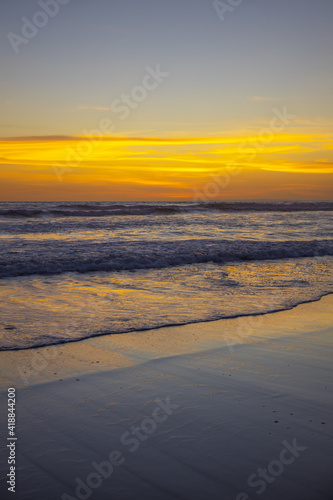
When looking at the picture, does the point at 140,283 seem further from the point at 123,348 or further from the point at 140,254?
the point at 123,348

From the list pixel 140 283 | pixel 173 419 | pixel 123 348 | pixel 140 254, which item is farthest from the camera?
pixel 140 254

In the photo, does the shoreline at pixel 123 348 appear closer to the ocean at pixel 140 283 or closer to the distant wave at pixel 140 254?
the ocean at pixel 140 283

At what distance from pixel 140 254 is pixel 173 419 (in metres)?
11.1

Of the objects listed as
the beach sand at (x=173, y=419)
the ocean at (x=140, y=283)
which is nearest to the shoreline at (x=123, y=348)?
the beach sand at (x=173, y=419)

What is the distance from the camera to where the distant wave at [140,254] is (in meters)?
12.1

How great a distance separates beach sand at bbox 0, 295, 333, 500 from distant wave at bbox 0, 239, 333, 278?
6903mm

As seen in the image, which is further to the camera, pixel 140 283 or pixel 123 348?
pixel 140 283

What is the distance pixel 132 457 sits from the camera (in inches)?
116

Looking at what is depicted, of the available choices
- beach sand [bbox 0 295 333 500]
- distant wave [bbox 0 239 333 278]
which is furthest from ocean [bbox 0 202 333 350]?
beach sand [bbox 0 295 333 500]

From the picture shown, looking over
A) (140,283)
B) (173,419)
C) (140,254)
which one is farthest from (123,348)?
(140,254)

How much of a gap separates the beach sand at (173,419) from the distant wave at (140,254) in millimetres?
6903

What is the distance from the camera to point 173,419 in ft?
11.4

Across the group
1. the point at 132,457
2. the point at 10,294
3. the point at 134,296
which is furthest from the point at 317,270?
the point at 132,457

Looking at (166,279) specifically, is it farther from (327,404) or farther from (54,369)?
(327,404)
